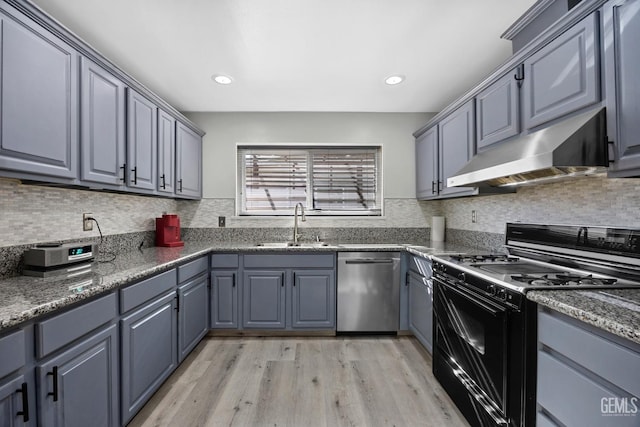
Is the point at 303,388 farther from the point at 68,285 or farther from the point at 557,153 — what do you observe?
the point at 557,153

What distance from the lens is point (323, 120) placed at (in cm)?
340

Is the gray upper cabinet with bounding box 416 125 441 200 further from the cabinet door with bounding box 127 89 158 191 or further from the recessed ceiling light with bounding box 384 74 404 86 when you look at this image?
the cabinet door with bounding box 127 89 158 191

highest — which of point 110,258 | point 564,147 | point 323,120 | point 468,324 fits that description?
point 323,120

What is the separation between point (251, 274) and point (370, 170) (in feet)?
6.15

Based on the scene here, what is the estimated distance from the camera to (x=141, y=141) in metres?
2.23

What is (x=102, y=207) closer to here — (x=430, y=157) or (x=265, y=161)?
(x=265, y=161)

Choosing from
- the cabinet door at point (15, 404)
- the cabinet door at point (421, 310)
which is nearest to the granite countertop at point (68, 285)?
the cabinet door at point (15, 404)

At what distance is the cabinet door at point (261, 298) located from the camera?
279 centimetres

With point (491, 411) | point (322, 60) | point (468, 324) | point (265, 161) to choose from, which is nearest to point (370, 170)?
point (265, 161)

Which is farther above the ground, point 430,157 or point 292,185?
point 430,157

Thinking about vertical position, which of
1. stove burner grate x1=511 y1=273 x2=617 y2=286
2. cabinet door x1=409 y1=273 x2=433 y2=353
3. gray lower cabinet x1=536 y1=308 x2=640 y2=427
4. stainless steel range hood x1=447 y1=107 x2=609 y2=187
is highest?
stainless steel range hood x1=447 y1=107 x2=609 y2=187

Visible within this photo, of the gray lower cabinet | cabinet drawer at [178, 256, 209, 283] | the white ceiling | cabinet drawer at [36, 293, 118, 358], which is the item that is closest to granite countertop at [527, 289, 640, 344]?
the gray lower cabinet

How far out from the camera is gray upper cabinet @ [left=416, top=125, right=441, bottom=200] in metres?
2.90

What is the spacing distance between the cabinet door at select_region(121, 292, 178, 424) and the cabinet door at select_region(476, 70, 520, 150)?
8.25 feet
